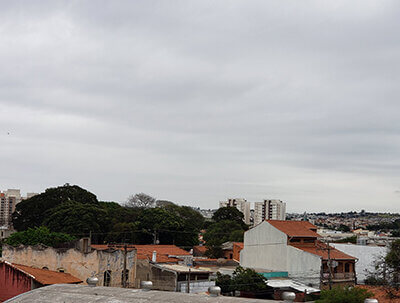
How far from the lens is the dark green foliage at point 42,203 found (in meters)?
71.5

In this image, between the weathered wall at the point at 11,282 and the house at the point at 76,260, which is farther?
the house at the point at 76,260

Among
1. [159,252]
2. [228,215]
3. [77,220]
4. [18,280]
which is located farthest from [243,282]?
[228,215]

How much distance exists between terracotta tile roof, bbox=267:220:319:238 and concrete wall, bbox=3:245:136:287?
66.2ft

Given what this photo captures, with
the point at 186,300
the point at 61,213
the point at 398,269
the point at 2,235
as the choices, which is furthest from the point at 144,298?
the point at 2,235

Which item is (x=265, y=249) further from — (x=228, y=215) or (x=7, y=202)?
(x=7, y=202)

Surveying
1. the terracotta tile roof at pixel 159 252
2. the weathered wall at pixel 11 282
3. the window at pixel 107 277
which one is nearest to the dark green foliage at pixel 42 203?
the terracotta tile roof at pixel 159 252

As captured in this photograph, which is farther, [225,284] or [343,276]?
[343,276]

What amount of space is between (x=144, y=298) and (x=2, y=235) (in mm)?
76429

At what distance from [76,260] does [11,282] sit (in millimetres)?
5778

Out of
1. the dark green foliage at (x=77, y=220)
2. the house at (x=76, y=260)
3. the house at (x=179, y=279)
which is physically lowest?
the house at (x=179, y=279)

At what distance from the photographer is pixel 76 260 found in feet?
99.1

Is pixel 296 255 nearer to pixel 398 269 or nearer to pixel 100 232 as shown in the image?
pixel 398 269

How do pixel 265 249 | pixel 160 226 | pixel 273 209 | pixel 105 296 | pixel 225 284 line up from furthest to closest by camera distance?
pixel 273 209 < pixel 160 226 < pixel 265 249 < pixel 225 284 < pixel 105 296

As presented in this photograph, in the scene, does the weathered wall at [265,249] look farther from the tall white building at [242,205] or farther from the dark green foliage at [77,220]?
the tall white building at [242,205]
